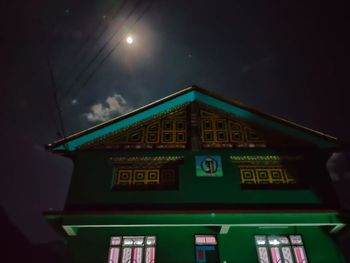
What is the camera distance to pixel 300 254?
11562 mm

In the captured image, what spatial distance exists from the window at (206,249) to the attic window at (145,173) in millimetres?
2639

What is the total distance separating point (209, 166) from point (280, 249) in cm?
457

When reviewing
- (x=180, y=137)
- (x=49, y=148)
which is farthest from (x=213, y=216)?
(x=49, y=148)

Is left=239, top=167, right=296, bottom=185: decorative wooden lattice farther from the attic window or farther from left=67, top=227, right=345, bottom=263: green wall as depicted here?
the attic window

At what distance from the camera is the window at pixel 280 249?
11445 mm

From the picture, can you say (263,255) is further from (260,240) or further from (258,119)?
(258,119)

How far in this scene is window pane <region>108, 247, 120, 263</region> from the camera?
11414 millimetres

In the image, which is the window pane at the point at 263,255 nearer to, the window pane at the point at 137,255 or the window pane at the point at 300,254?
the window pane at the point at 300,254

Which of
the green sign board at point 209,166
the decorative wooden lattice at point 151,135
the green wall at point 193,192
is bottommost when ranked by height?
the green wall at point 193,192

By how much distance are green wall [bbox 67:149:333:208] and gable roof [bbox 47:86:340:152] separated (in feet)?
Result: 4.23

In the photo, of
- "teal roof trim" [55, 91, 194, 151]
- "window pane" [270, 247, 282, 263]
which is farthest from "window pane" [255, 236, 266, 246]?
"teal roof trim" [55, 91, 194, 151]

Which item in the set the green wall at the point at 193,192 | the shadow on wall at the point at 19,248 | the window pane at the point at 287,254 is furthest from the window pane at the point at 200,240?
the shadow on wall at the point at 19,248

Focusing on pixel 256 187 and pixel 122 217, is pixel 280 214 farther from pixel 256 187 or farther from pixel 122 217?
pixel 122 217

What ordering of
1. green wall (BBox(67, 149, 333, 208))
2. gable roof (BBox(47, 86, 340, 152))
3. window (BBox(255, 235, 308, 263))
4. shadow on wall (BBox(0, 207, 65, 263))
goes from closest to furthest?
1. window (BBox(255, 235, 308, 263))
2. green wall (BBox(67, 149, 333, 208))
3. gable roof (BBox(47, 86, 340, 152))
4. shadow on wall (BBox(0, 207, 65, 263))
